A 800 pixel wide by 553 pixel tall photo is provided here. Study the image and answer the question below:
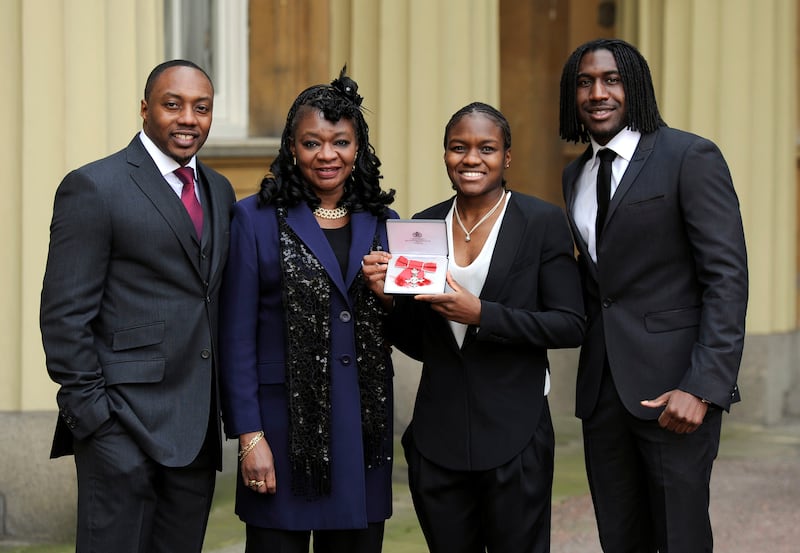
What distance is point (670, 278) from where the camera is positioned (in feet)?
Answer: 13.9

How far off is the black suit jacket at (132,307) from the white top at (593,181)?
1.20 meters

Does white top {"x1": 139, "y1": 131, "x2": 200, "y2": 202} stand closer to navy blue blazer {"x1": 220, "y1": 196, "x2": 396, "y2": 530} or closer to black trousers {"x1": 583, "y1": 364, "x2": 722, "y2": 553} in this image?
navy blue blazer {"x1": 220, "y1": 196, "x2": 396, "y2": 530}

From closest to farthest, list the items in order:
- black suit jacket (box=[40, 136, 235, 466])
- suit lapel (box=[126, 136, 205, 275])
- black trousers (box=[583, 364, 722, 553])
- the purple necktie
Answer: black suit jacket (box=[40, 136, 235, 466])
suit lapel (box=[126, 136, 205, 275])
the purple necktie
black trousers (box=[583, 364, 722, 553])

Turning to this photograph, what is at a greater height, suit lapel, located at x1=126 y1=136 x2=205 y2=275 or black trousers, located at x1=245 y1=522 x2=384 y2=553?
suit lapel, located at x1=126 y1=136 x2=205 y2=275

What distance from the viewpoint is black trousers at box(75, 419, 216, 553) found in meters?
3.92

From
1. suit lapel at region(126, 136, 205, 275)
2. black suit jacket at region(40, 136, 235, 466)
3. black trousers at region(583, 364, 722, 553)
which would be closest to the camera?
black suit jacket at region(40, 136, 235, 466)

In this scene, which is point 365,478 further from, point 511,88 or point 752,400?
point 511,88

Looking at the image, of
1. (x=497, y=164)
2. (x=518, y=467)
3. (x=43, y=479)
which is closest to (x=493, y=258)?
(x=497, y=164)

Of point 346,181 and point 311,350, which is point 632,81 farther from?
point 311,350

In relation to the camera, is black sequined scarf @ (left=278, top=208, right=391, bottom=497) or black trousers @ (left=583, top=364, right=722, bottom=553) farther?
black trousers @ (left=583, top=364, right=722, bottom=553)

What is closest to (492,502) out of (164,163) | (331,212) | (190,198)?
(331,212)

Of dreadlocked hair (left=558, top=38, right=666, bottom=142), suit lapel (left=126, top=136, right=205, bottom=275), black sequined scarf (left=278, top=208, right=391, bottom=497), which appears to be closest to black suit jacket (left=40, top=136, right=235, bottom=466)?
suit lapel (left=126, top=136, right=205, bottom=275)

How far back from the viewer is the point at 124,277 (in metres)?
3.93

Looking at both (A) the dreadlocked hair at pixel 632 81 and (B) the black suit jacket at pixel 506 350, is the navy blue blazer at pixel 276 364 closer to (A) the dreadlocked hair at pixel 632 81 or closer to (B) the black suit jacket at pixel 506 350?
(B) the black suit jacket at pixel 506 350
